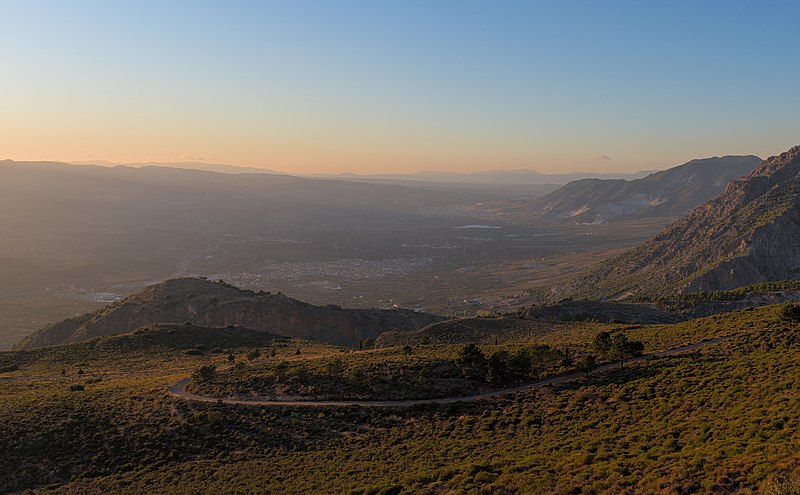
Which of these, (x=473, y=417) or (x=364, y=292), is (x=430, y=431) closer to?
(x=473, y=417)

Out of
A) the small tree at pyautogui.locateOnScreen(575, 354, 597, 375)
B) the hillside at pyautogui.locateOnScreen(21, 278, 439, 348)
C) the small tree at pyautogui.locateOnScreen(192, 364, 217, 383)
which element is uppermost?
the small tree at pyautogui.locateOnScreen(575, 354, 597, 375)

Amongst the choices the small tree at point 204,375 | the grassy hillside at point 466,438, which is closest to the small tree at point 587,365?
the grassy hillside at point 466,438

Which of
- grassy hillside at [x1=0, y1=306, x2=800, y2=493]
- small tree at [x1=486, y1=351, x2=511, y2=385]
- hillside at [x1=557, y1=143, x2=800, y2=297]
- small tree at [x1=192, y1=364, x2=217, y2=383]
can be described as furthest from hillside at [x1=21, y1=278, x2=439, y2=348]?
hillside at [x1=557, y1=143, x2=800, y2=297]

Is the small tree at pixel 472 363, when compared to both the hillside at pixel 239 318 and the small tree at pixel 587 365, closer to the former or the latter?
the small tree at pixel 587 365

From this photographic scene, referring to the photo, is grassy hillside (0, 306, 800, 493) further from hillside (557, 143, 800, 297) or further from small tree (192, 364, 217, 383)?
hillside (557, 143, 800, 297)

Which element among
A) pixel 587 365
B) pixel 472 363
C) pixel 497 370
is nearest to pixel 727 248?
pixel 587 365

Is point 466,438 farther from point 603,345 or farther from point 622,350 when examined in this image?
point 603,345

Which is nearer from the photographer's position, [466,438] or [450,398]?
Result: [466,438]
